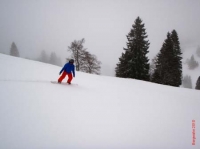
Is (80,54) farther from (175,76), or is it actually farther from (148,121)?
(148,121)

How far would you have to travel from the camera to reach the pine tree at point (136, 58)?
23.3 metres

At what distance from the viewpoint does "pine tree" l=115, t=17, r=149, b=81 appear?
2333 cm

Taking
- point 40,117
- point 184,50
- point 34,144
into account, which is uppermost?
point 184,50

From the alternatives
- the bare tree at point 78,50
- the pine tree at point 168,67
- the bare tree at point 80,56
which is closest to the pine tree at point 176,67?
the pine tree at point 168,67

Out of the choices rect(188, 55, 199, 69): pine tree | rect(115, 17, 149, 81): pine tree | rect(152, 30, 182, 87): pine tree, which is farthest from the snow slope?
rect(188, 55, 199, 69): pine tree

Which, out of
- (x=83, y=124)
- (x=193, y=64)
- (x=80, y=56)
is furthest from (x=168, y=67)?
(x=193, y=64)

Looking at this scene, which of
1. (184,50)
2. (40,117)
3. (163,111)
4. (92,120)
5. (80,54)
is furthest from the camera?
(184,50)

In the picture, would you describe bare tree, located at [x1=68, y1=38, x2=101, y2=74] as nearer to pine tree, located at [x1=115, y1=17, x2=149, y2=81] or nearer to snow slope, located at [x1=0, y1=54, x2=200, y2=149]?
pine tree, located at [x1=115, y1=17, x2=149, y2=81]

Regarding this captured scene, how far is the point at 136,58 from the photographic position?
929 inches

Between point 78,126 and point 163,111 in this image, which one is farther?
point 163,111

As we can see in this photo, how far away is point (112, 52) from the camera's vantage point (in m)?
130

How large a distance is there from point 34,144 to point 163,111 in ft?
16.1

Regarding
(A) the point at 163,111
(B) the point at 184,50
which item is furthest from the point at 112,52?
(A) the point at 163,111

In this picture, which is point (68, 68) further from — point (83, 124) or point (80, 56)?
point (80, 56)
